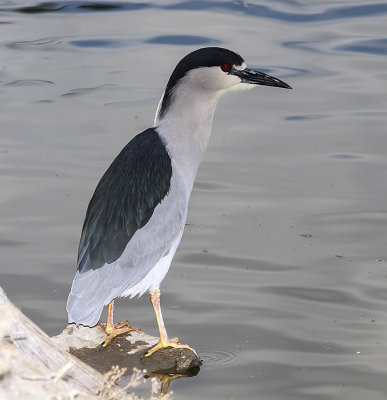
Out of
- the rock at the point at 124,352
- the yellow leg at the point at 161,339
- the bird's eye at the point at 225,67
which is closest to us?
the rock at the point at 124,352

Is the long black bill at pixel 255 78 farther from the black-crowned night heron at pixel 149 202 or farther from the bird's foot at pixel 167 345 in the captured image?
the bird's foot at pixel 167 345

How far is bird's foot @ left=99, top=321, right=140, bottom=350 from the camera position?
695 cm

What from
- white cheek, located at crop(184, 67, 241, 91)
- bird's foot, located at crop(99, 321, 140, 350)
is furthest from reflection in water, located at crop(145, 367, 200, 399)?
white cheek, located at crop(184, 67, 241, 91)

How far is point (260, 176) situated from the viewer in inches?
408

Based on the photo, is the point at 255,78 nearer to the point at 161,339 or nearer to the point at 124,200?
the point at 124,200

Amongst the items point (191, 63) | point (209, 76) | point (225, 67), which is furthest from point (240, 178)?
point (191, 63)

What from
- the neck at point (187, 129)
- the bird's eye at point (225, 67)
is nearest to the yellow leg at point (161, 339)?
the neck at point (187, 129)

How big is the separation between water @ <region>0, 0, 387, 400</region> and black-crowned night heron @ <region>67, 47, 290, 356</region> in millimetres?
679

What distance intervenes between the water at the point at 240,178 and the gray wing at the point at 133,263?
67 cm

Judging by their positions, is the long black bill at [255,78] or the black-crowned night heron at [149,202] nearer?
the black-crowned night heron at [149,202]

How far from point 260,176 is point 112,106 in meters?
2.58

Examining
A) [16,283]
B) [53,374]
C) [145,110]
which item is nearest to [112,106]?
[145,110]

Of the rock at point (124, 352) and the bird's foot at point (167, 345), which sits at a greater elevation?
the bird's foot at point (167, 345)

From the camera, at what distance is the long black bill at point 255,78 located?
25.1 ft
